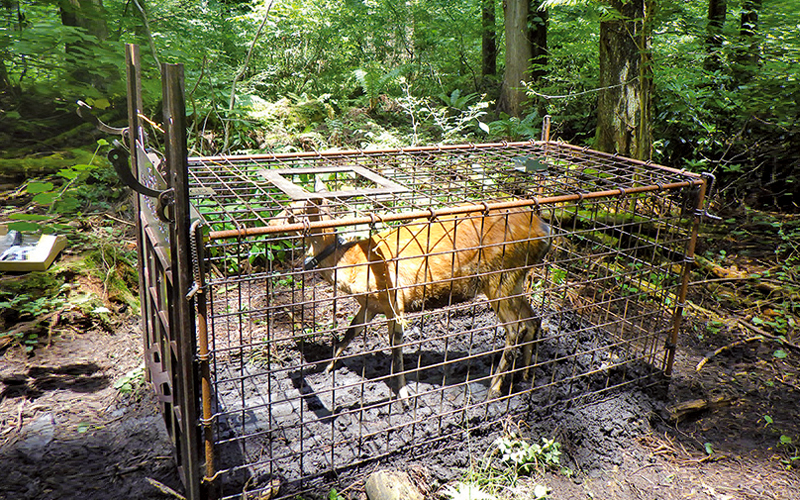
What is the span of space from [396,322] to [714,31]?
23.2 feet

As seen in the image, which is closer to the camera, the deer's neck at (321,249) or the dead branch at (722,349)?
the deer's neck at (321,249)

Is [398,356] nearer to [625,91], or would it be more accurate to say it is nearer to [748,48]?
[625,91]

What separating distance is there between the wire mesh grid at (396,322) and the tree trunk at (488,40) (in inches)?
294

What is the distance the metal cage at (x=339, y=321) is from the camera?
8.31 ft

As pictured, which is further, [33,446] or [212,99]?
[212,99]

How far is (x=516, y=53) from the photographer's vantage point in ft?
31.1

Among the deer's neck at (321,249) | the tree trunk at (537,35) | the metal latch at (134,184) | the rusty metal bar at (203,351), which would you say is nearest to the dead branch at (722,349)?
the deer's neck at (321,249)

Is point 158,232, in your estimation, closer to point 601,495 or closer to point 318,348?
point 318,348

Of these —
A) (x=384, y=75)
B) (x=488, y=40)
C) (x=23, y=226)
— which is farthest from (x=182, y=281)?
(x=488, y=40)

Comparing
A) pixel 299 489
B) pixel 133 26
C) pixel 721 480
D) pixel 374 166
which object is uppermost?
pixel 133 26

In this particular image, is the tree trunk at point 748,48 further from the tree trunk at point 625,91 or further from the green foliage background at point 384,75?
the tree trunk at point 625,91

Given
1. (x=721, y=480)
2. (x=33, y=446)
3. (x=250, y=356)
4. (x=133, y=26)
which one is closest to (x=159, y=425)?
(x=33, y=446)

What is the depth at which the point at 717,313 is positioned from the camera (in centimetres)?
547

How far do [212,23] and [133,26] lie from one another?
113 inches
